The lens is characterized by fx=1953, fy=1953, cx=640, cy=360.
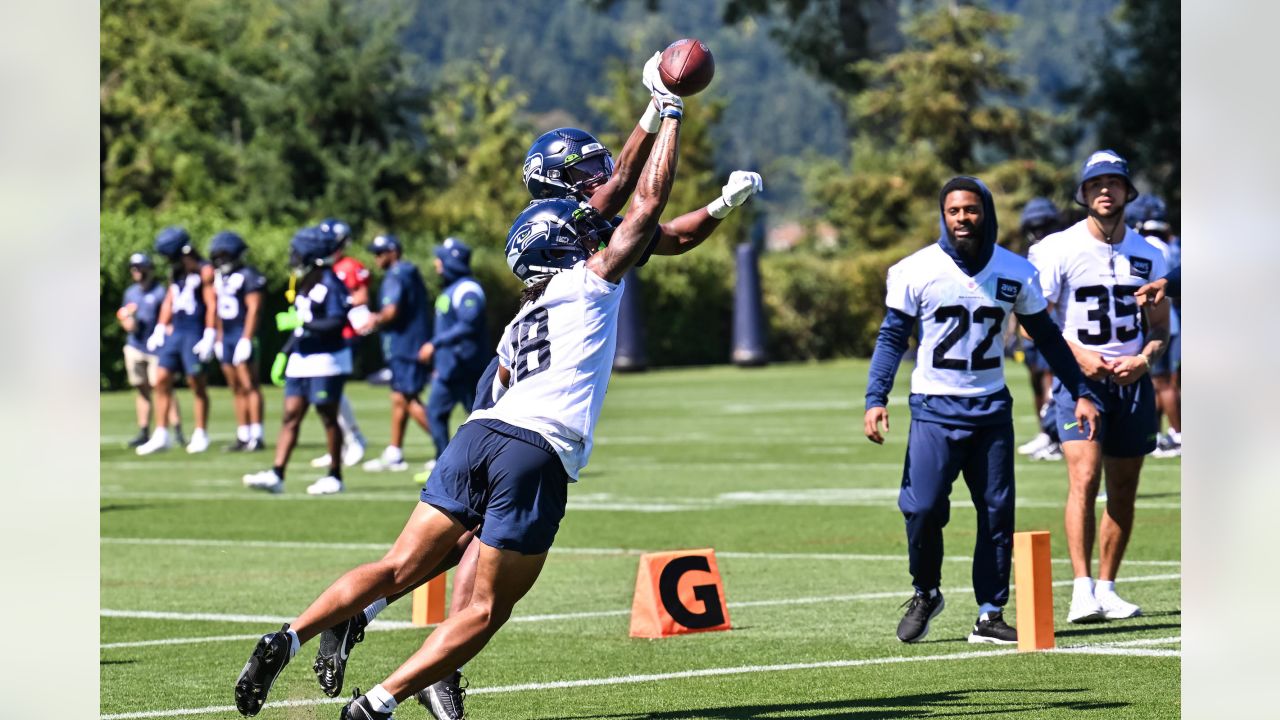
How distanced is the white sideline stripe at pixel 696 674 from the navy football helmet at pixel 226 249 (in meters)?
13.2

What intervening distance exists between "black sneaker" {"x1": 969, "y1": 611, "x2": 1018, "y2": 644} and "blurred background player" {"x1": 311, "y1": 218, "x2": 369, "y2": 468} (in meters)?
8.69

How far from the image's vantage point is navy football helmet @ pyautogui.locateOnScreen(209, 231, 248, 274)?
20.0 meters

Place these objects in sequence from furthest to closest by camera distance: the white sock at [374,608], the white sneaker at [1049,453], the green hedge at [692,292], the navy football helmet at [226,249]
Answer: the green hedge at [692,292] < the navy football helmet at [226,249] < the white sneaker at [1049,453] < the white sock at [374,608]

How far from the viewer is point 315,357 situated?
16.1 metres

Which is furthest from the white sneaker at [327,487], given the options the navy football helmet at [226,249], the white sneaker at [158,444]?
the white sneaker at [158,444]

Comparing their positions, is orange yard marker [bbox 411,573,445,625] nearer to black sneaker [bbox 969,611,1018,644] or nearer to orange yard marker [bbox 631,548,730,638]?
orange yard marker [bbox 631,548,730,638]

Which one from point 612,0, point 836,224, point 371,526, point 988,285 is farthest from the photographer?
point 836,224

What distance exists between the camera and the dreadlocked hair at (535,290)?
6.16 m

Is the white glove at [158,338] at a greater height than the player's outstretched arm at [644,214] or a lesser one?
lesser

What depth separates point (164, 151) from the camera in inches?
2202

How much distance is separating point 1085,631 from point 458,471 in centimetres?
386

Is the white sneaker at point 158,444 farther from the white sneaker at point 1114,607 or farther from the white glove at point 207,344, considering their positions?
the white sneaker at point 1114,607
